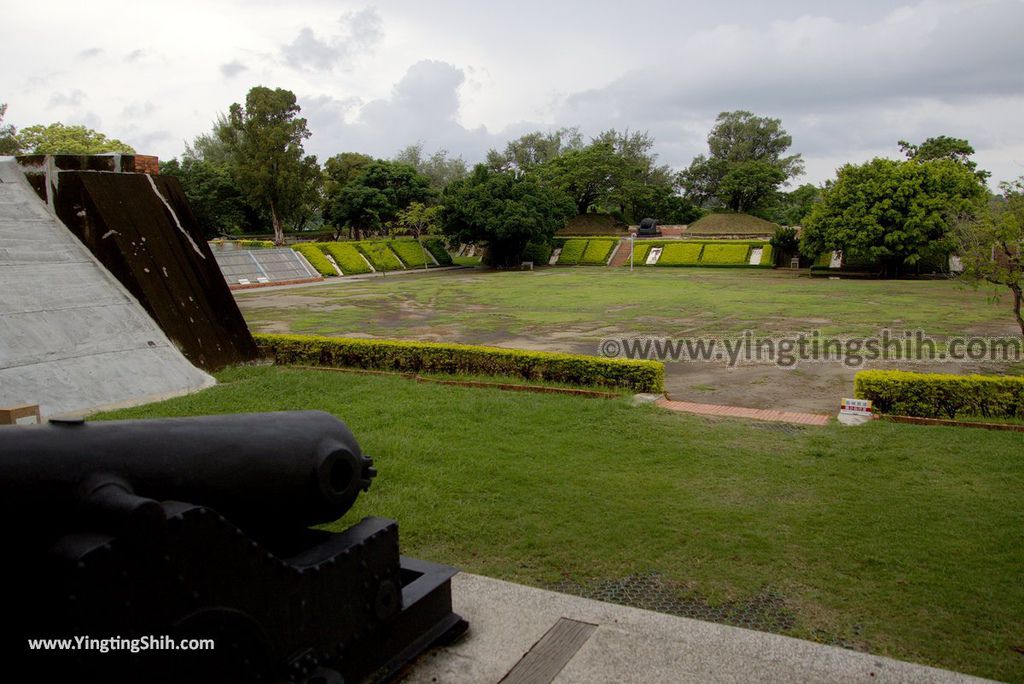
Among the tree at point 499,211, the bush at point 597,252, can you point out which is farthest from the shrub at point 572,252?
the tree at point 499,211

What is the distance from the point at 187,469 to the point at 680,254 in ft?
138

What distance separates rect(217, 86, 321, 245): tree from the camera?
43.3 metres

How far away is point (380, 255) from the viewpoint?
40812 mm

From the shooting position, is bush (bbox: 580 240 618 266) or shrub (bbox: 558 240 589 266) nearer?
bush (bbox: 580 240 618 266)

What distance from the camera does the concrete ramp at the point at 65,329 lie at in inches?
332

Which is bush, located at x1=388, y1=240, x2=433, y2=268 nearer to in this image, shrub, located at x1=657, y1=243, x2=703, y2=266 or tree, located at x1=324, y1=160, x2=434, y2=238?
tree, located at x1=324, y1=160, x2=434, y2=238

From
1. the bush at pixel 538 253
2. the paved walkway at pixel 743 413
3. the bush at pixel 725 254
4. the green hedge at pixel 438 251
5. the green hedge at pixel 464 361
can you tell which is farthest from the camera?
the green hedge at pixel 438 251

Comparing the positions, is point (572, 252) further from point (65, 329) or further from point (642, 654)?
point (642, 654)

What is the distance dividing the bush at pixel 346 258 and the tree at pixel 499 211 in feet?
16.6

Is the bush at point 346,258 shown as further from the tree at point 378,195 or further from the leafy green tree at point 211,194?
the leafy green tree at point 211,194

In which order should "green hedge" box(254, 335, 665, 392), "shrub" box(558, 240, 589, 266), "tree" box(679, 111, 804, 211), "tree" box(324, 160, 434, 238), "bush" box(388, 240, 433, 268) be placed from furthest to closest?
"tree" box(679, 111, 804, 211)
"tree" box(324, 160, 434, 238)
"shrub" box(558, 240, 589, 266)
"bush" box(388, 240, 433, 268)
"green hedge" box(254, 335, 665, 392)

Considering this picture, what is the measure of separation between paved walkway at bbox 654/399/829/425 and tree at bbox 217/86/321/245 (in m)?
39.5

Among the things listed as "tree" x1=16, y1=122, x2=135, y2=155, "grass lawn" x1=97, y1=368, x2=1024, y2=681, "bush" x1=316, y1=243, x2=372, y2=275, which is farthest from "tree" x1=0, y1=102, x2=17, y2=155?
"grass lawn" x1=97, y1=368, x2=1024, y2=681

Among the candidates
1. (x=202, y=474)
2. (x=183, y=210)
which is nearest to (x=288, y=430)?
(x=202, y=474)
